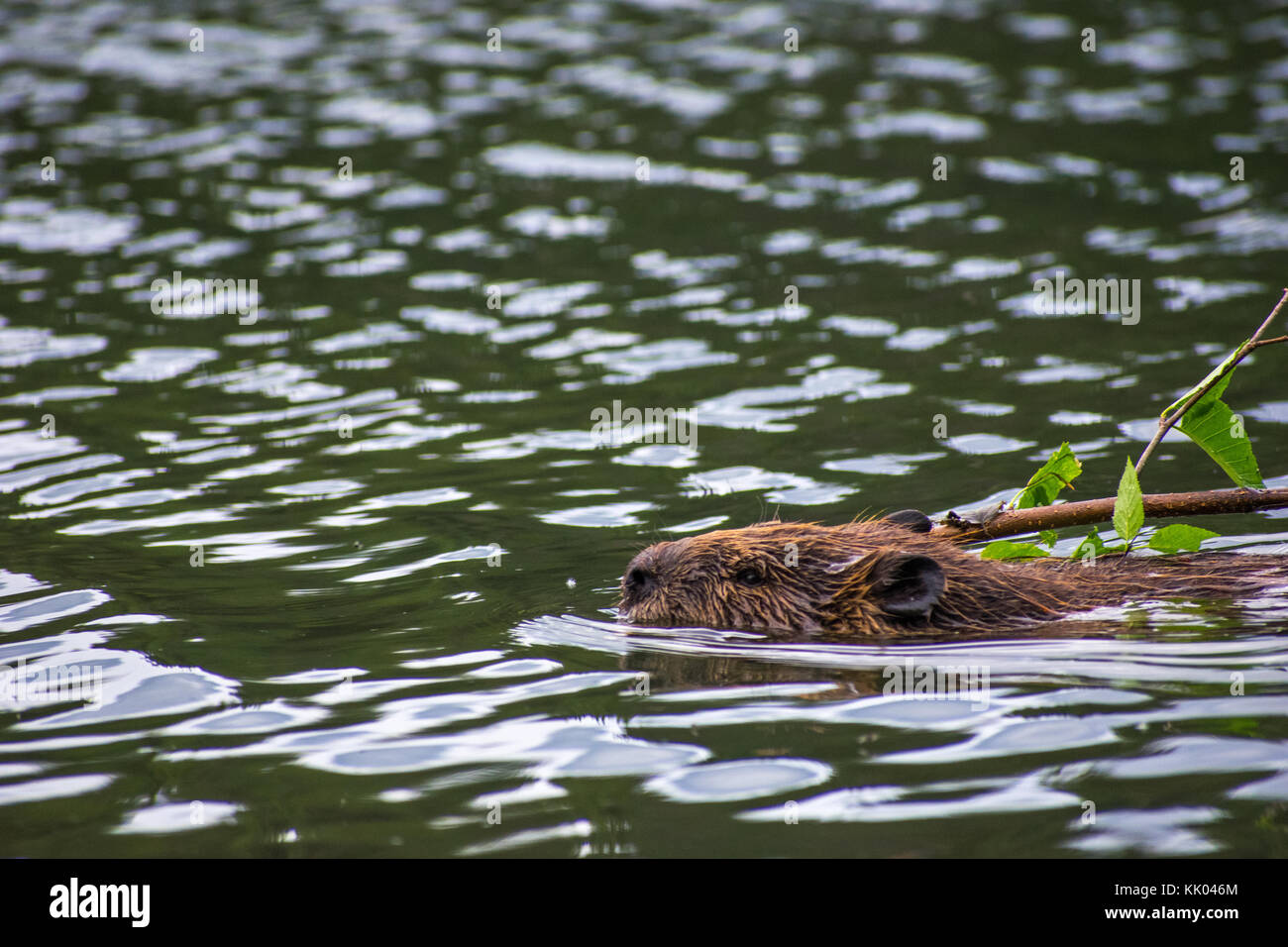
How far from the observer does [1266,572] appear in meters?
6.56

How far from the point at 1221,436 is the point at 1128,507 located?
635mm

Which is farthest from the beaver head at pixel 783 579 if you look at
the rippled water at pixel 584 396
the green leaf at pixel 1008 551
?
the green leaf at pixel 1008 551

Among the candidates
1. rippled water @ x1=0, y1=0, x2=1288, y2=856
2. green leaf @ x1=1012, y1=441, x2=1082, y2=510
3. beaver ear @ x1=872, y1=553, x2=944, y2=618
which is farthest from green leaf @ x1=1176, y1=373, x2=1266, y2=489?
beaver ear @ x1=872, y1=553, x2=944, y2=618

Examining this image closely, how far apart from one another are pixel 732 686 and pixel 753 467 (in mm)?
3724

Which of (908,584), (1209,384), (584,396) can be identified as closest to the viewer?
(908,584)

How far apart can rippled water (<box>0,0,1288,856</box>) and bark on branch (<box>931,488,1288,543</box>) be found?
1.77 ft

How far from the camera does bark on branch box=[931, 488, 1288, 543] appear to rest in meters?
6.66

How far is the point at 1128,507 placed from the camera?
6.49 meters

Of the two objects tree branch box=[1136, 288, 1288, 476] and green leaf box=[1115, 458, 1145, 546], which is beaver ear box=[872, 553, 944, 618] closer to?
green leaf box=[1115, 458, 1145, 546]

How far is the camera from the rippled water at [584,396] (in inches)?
195

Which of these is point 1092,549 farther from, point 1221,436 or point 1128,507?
point 1221,436

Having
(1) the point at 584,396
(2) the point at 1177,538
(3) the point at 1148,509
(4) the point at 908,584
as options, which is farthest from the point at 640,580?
(1) the point at 584,396
